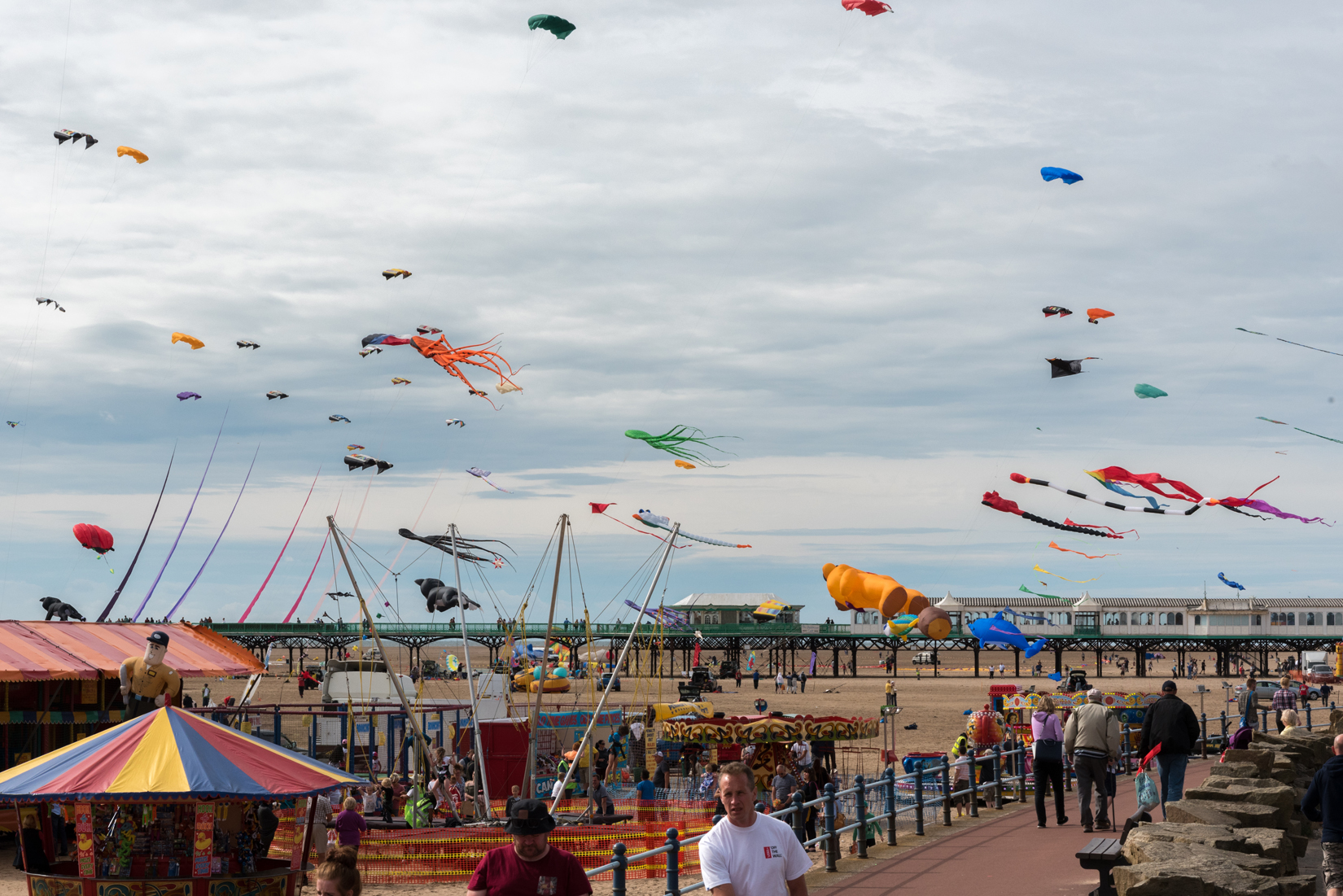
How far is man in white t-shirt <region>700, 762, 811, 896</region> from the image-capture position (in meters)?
5.48

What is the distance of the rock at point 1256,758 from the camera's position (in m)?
11.9

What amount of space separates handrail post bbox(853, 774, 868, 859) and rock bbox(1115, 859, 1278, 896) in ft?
18.5

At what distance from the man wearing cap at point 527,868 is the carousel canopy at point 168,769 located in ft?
13.4

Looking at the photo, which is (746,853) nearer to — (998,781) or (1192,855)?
(1192,855)

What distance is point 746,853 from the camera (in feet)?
18.1

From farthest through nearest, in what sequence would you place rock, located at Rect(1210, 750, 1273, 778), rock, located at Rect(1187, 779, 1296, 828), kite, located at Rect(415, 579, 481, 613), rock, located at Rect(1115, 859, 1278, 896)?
kite, located at Rect(415, 579, 481, 613) < rock, located at Rect(1210, 750, 1273, 778) < rock, located at Rect(1187, 779, 1296, 828) < rock, located at Rect(1115, 859, 1278, 896)

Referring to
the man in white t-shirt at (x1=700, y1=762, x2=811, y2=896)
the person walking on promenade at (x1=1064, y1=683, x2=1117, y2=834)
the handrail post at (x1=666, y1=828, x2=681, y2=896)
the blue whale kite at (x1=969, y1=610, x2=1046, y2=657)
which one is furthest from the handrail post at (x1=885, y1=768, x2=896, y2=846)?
the blue whale kite at (x1=969, y1=610, x2=1046, y2=657)

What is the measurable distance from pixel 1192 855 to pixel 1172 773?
5608mm

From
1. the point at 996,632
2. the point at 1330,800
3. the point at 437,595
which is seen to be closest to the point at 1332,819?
the point at 1330,800

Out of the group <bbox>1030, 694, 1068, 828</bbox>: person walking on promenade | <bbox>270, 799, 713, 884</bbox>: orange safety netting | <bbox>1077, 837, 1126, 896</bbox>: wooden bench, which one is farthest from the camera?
<bbox>270, 799, 713, 884</bbox>: orange safety netting

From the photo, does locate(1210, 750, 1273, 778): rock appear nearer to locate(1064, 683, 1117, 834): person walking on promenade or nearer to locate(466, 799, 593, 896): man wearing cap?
locate(1064, 683, 1117, 834): person walking on promenade

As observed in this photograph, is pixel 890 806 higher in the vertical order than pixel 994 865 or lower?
higher

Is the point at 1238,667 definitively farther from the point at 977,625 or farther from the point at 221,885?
the point at 221,885

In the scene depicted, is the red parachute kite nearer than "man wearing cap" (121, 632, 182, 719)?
No
